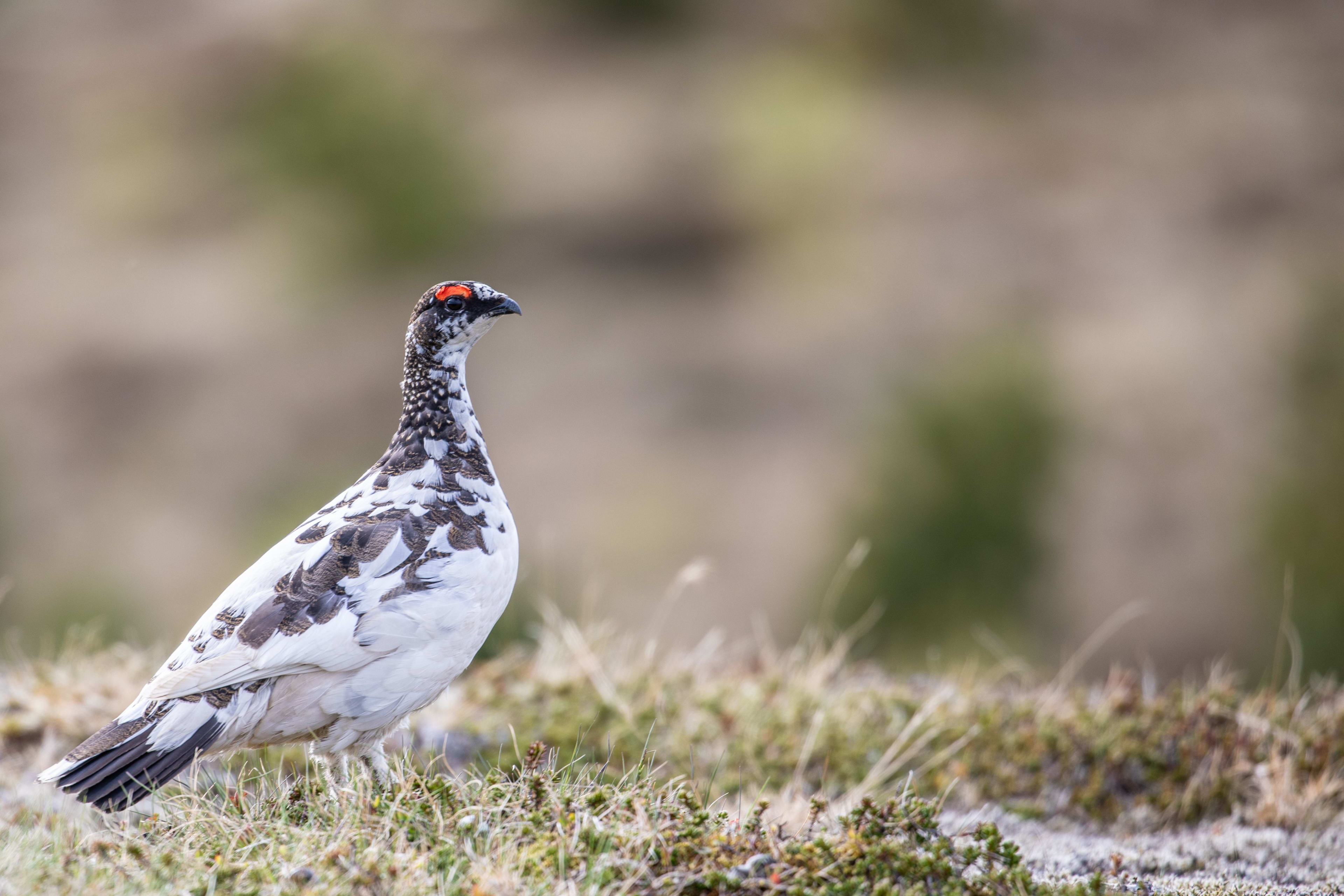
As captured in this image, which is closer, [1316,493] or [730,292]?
[1316,493]

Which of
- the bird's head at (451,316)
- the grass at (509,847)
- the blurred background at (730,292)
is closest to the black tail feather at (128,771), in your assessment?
the grass at (509,847)

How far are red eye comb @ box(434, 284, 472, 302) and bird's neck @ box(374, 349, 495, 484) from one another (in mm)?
243

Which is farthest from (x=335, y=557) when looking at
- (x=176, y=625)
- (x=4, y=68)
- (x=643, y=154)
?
(x=4, y=68)

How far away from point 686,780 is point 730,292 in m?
32.4

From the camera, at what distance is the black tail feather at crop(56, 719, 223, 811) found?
3494mm

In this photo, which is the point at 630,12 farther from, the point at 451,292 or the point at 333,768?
the point at 333,768

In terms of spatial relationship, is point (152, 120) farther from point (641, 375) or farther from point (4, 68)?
point (641, 375)

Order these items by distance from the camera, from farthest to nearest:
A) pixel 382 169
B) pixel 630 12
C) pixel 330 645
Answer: pixel 630 12, pixel 382 169, pixel 330 645

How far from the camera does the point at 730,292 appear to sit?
3594 cm

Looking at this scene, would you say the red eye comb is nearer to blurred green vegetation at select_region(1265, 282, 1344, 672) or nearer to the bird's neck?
the bird's neck

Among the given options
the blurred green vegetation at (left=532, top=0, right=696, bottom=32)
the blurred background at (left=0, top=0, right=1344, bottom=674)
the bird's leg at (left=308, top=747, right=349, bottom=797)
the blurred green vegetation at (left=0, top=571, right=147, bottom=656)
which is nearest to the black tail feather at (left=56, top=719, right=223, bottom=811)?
the bird's leg at (left=308, top=747, right=349, bottom=797)

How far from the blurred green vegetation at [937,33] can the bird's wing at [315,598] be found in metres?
40.0


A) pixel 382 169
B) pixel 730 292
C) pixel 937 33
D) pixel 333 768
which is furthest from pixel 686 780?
pixel 937 33

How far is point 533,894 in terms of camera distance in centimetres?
297
